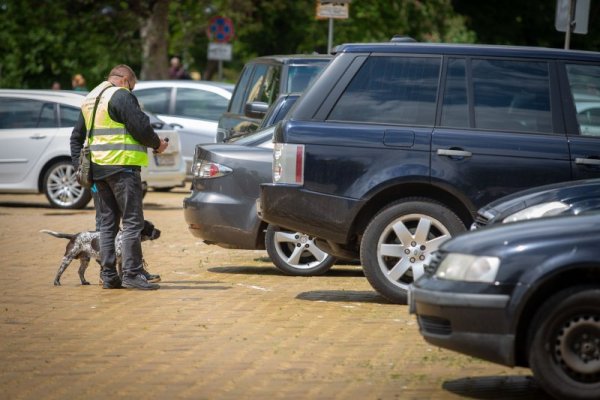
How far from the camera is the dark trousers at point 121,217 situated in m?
11.6

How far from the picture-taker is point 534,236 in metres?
7.20

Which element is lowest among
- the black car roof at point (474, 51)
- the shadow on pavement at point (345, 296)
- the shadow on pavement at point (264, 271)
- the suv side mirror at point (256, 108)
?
the shadow on pavement at point (264, 271)

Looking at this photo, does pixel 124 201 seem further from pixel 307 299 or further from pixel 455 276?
pixel 455 276

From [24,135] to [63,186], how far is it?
3.07 ft

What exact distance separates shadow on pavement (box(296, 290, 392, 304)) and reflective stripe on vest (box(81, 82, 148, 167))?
1680 millimetres

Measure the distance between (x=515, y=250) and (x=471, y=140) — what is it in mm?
3500

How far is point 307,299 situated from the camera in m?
11.3

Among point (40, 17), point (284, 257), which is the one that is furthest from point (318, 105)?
point (40, 17)

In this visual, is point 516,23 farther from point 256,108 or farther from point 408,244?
point 408,244

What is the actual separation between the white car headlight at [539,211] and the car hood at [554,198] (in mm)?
32

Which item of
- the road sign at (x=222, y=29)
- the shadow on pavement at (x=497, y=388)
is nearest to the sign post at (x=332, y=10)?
the road sign at (x=222, y=29)

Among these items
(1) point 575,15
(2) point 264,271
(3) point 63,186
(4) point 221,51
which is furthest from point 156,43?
(2) point 264,271

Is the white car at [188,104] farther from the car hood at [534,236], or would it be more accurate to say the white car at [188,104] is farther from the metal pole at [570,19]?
the car hood at [534,236]

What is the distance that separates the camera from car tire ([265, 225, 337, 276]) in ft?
41.8
